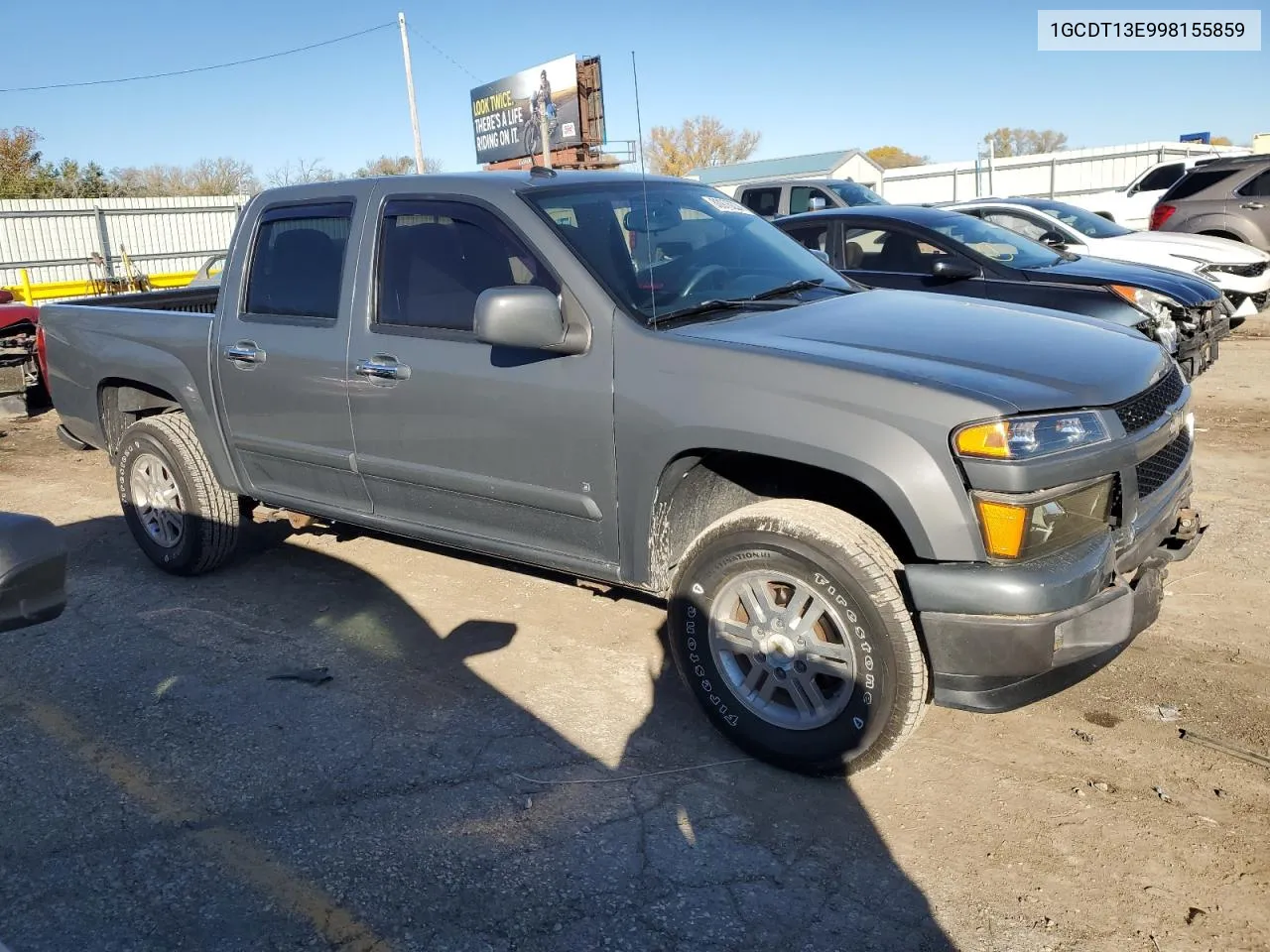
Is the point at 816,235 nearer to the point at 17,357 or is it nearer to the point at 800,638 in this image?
the point at 800,638

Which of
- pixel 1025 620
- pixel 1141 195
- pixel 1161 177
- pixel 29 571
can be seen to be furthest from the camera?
pixel 1141 195

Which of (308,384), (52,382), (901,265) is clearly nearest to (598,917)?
(308,384)

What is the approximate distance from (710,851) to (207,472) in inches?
135

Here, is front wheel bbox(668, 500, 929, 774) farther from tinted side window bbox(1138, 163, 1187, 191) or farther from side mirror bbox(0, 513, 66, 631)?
tinted side window bbox(1138, 163, 1187, 191)

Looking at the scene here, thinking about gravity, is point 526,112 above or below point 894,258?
above

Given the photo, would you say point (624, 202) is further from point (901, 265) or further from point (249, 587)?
point (901, 265)

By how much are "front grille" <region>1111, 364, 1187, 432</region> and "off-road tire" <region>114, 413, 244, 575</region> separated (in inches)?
163

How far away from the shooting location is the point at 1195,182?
14312 mm

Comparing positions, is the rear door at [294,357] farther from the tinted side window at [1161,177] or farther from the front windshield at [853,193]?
the tinted side window at [1161,177]

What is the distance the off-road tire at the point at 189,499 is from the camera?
5.14m

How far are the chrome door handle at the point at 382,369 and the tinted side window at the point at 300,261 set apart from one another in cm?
33

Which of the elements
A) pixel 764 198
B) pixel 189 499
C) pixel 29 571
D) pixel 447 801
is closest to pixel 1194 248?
pixel 764 198

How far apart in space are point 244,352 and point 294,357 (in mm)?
379

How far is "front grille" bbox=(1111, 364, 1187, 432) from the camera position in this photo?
3096mm
